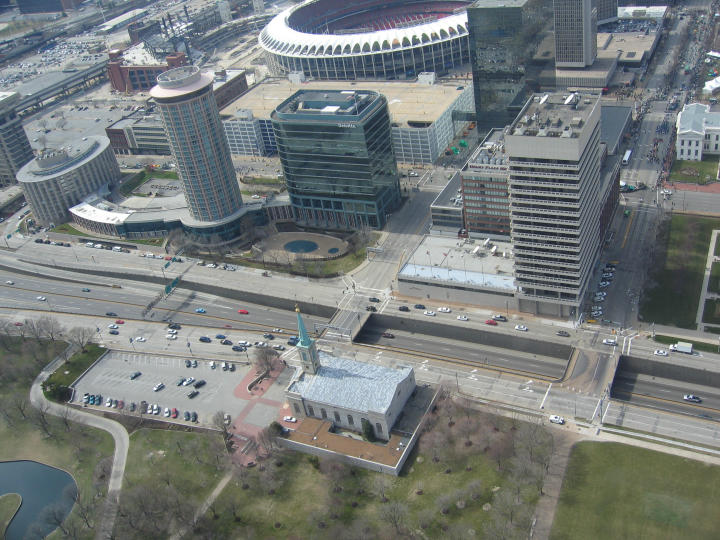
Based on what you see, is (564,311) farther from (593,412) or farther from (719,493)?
(719,493)

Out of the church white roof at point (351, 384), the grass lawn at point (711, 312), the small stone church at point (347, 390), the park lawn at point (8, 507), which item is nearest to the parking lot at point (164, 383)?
the small stone church at point (347, 390)

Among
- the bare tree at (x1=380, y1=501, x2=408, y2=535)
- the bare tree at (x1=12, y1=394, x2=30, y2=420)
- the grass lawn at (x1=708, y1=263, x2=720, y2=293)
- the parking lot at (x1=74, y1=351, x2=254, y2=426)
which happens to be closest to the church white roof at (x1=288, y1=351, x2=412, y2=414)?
the bare tree at (x1=380, y1=501, x2=408, y2=535)

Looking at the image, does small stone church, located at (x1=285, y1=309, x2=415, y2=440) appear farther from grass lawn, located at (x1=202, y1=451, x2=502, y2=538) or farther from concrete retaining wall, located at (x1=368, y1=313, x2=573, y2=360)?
concrete retaining wall, located at (x1=368, y1=313, x2=573, y2=360)

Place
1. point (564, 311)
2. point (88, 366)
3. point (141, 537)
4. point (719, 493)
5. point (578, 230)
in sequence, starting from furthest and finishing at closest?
point (88, 366), point (564, 311), point (578, 230), point (141, 537), point (719, 493)

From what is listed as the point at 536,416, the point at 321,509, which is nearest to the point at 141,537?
the point at 321,509

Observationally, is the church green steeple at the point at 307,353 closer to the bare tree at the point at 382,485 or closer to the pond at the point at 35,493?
the bare tree at the point at 382,485

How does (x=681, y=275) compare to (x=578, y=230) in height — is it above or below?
below
